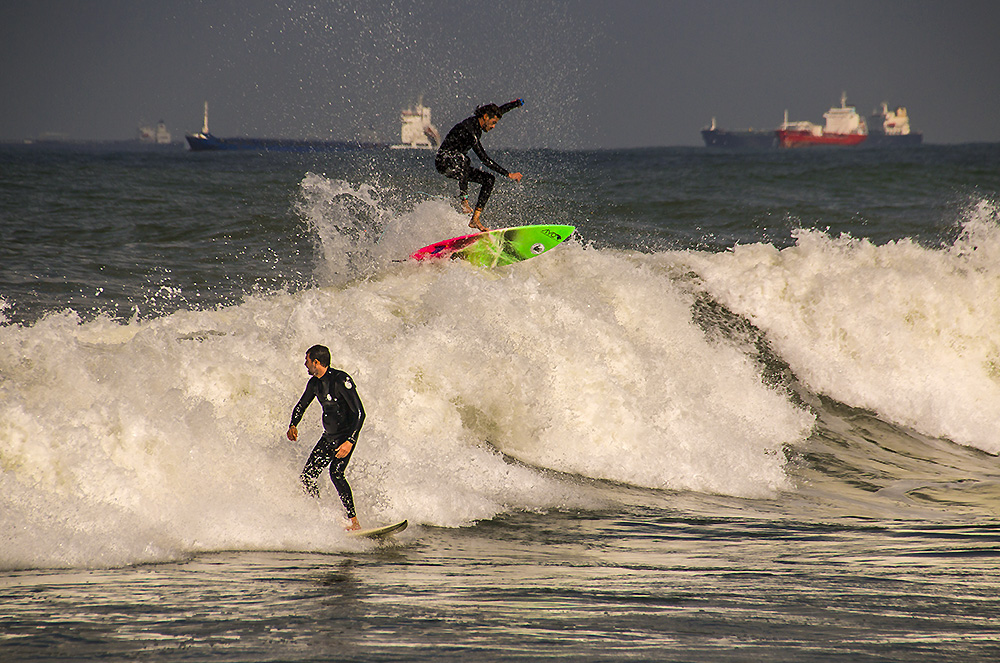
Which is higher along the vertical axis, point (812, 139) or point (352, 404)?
point (812, 139)

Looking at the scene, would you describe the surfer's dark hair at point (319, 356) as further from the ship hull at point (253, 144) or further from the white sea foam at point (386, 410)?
the ship hull at point (253, 144)

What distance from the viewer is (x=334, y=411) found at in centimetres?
580

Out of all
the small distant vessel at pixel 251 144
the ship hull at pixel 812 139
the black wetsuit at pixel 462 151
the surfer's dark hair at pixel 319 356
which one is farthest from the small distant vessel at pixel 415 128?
the ship hull at pixel 812 139

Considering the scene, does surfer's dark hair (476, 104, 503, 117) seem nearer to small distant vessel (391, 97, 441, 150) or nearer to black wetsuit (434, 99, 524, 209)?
black wetsuit (434, 99, 524, 209)

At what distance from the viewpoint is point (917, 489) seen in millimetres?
8633

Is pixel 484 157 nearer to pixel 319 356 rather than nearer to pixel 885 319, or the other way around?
pixel 319 356

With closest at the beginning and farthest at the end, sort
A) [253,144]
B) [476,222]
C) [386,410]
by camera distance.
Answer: [386,410]
[476,222]
[253,144]

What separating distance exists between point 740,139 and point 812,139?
959 inches

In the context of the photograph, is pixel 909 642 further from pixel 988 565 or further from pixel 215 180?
pixel 215 180

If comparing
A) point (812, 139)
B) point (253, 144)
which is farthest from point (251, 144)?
point (812, 139)

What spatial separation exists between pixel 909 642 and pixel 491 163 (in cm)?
748

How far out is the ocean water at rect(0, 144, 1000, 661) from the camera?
15.2 ft

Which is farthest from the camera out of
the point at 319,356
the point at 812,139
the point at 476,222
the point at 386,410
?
the point at 812,139

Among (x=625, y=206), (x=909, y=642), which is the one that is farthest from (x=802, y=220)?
(x=909, y=642)
